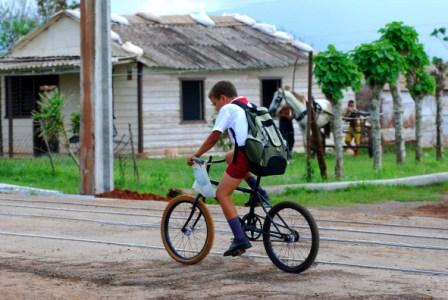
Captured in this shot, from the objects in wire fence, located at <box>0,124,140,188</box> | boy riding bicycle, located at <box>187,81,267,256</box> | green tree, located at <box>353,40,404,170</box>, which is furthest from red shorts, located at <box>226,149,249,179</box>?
green tree, located at <box>353,40,404,170</box>

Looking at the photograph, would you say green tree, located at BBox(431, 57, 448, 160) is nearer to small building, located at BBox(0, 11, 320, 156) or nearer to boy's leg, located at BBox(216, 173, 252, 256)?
small building, located at BBox(0, 11, 320, 156)

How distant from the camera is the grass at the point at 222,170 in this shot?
702 inches

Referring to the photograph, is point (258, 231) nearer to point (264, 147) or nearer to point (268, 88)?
point (264, 147)

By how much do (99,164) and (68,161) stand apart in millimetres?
8195

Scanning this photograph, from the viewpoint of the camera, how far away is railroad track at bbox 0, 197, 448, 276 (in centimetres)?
1123

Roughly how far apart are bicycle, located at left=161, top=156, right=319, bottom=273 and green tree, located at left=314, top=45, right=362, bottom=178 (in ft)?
35.2

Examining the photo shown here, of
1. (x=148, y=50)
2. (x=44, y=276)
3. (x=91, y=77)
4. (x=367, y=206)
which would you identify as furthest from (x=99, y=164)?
(x=148, y=50)

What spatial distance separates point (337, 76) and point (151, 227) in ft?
28.0

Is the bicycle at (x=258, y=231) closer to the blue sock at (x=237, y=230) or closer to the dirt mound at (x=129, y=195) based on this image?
the blue sock at (x=237, y=230)

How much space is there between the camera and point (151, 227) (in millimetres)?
13555

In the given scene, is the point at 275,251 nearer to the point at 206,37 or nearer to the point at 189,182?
the point at 189,182

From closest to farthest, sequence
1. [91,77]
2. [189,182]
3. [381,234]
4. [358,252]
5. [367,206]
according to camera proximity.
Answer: [358,252] < [381,234] < [367,206] < [91,77] < [189,182]

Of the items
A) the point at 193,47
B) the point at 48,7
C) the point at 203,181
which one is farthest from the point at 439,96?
the point at 48,7

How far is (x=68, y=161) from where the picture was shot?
2688cm
